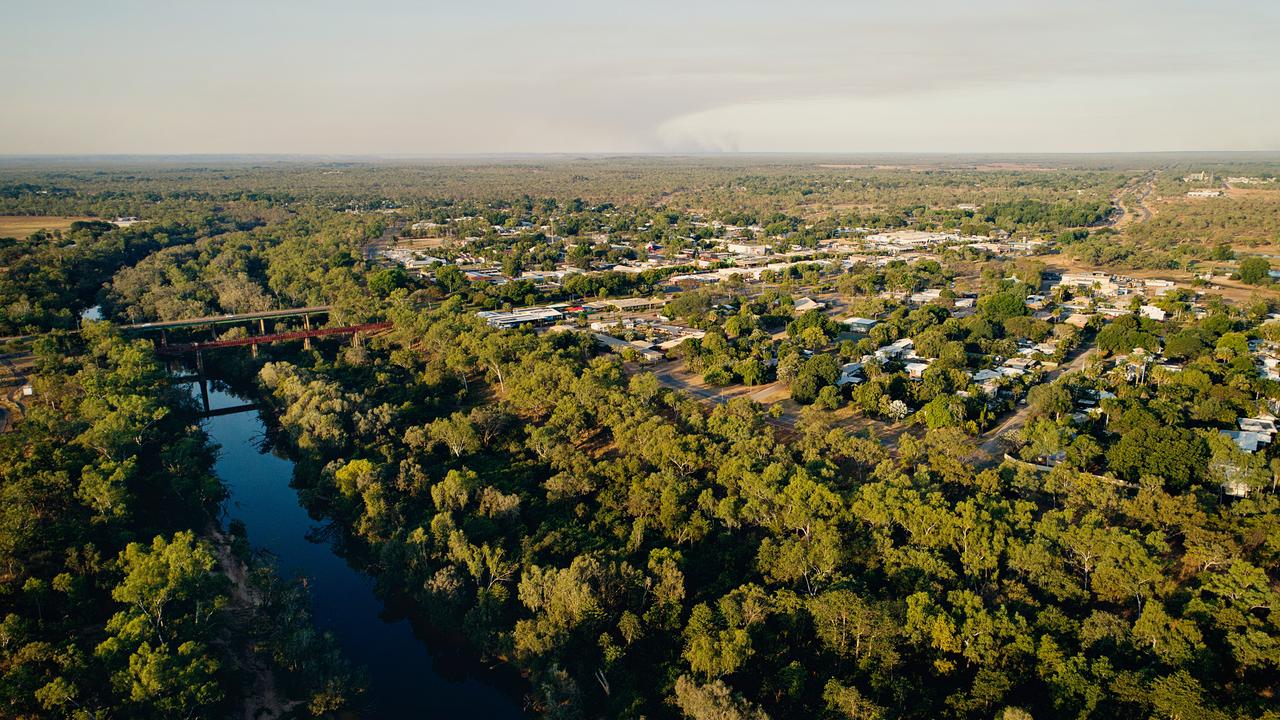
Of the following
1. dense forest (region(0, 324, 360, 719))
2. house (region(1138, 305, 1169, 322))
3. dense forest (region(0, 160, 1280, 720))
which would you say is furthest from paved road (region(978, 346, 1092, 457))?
dense forest (region(0, 324, 360, 719))

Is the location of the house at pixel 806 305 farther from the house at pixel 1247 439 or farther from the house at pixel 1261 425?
the house at pixel 1247 439

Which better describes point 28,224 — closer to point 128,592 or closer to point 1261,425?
point 128,592

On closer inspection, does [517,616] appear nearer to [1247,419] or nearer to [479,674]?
[479,674]

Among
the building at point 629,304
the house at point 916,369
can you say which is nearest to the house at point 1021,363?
the house at point 916,369

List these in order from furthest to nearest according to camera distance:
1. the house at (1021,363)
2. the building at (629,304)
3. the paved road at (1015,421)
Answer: the building at (629,304), the house at (1021,363), the paved road at (1015,421)

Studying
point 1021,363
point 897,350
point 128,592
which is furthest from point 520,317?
point 128,592

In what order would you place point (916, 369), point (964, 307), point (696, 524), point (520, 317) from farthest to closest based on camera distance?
point (964, 307)
point (520, 317)
point (916, 369)
point (696, 524)
